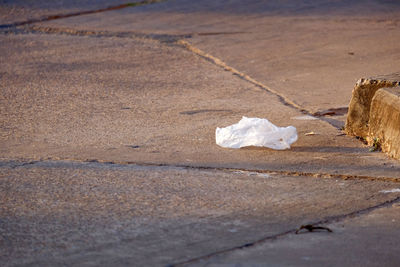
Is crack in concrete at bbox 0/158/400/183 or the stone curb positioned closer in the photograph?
crack in concrete at bbox 0/158/400/183

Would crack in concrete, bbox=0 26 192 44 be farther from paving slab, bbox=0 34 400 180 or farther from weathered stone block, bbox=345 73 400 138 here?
weathered stone block, bbox=345 73 400 138

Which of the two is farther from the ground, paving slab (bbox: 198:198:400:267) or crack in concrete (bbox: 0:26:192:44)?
crack in concrete (bbox: 0:26:192:44)

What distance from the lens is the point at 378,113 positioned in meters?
3.84

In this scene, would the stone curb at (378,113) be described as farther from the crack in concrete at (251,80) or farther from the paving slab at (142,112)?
the crack in concrete at (251,80)

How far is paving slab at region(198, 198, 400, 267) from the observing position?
7.80ft

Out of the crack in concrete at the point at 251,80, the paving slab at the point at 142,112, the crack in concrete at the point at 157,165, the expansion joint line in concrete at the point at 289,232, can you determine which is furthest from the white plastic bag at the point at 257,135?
the expansion joint line in concrete at the point at 289,232

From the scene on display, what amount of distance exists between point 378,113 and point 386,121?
5.1 inches

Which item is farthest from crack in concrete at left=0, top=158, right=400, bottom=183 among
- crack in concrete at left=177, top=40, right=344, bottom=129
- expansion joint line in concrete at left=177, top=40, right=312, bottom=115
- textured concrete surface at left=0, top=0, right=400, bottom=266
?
expansion joint line in concrete at left=177, top=40, right=312, bottom=115

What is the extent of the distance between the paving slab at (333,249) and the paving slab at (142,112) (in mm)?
751

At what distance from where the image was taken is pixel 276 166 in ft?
11.7

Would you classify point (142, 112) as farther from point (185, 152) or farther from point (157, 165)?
point (157, 165)

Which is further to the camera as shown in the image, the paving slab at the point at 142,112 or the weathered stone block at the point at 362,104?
the weathered stone block at the point at 362,104

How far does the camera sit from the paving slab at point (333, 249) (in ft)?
7.80

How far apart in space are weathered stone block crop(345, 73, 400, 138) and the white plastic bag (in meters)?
0.47
